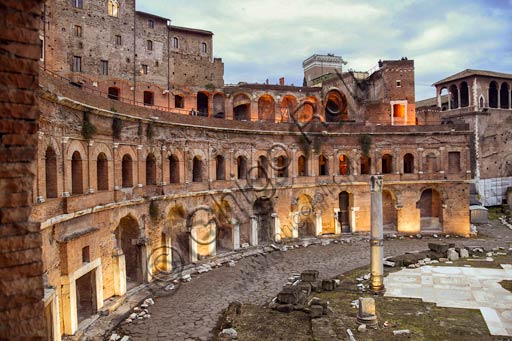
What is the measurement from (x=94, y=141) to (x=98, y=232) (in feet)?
10.7

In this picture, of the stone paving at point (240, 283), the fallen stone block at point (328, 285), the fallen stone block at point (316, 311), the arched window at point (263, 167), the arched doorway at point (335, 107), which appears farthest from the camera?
the arched doorway at point (335, 107)

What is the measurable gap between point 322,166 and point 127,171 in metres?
18.5

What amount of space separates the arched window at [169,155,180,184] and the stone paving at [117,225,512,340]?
501 cm

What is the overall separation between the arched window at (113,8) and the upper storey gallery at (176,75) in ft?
0.22

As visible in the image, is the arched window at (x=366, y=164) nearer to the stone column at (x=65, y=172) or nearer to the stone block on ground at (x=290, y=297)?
the stone block on ground at (x=290, y=297)

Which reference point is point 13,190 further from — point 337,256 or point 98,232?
point 337,256

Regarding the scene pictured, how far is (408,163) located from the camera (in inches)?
1319

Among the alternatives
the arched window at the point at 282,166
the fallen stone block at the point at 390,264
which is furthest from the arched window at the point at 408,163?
the fallen stone block at the point at 390,264

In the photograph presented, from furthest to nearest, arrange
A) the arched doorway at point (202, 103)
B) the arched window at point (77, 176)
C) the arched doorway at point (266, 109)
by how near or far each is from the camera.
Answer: the arched doorway at point (266, 109)
the arched doorway at point (202, 103)
the arched window at point (77, 176)

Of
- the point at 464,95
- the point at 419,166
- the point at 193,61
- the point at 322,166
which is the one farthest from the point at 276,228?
the point at 464,95

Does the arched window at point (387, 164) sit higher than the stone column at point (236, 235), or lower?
higher

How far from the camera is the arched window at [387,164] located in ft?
105

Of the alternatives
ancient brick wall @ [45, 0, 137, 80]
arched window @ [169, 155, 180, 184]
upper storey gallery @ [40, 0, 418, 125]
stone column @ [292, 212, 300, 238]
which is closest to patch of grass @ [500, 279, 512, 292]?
stone column @ [292, 212, 300, 238]

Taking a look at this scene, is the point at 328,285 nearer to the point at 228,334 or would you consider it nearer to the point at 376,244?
the point at 376,244
